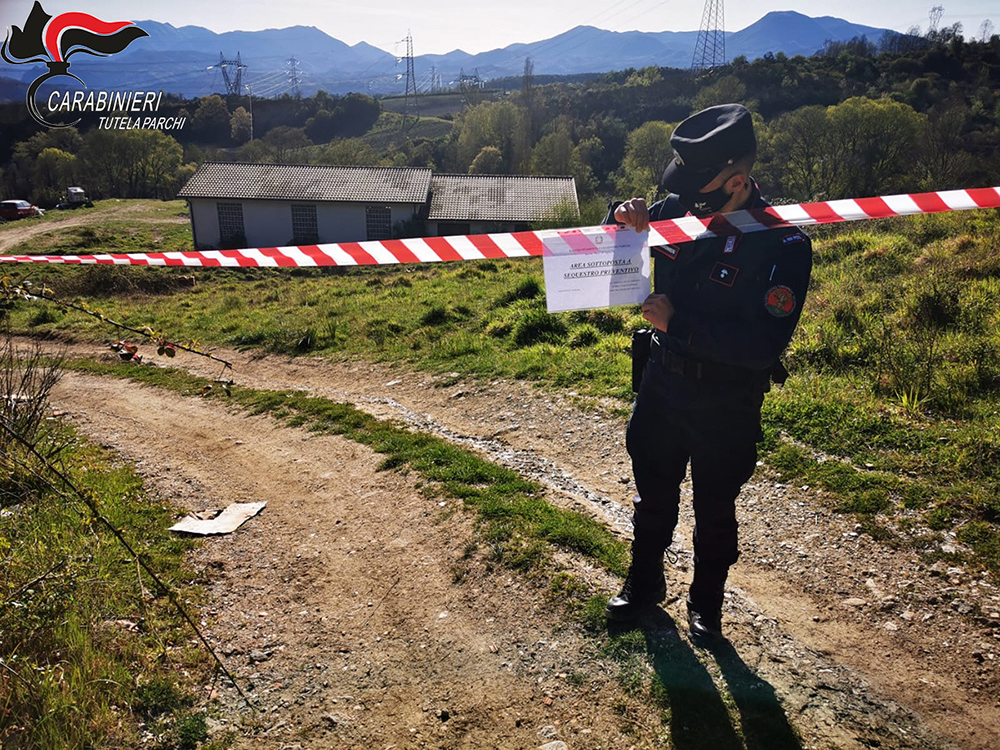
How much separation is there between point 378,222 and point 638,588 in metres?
44.2

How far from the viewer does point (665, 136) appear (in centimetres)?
6100

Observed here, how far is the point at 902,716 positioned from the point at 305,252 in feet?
17.1

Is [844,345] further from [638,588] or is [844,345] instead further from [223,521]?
[223,521]


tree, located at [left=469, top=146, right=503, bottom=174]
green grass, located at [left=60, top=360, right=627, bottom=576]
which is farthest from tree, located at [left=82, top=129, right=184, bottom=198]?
green grass, located at [left=60, top=360, right=627, bottom=576]

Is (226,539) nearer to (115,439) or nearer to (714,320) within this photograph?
(115,439)

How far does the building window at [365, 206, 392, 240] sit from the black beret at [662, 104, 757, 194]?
142 ft

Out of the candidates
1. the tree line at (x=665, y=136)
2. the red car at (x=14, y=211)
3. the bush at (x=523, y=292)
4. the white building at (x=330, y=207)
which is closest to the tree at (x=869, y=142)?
the tree line at (x=665, y=136)

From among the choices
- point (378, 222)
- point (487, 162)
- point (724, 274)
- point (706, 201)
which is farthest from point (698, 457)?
point (487, 162)

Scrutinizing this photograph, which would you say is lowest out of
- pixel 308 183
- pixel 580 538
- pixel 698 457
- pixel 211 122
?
pixel 580 538

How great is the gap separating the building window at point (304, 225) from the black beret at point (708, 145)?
145ft

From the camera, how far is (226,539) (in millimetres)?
5141

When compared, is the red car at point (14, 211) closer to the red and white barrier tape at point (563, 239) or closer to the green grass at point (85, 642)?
the red and white barrier tape at point (563, 239)

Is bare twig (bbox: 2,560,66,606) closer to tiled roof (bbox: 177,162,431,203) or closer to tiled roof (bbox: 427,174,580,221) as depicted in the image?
tiled roof (bbox: 427,174,580,221)

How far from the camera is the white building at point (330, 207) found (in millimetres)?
43625
